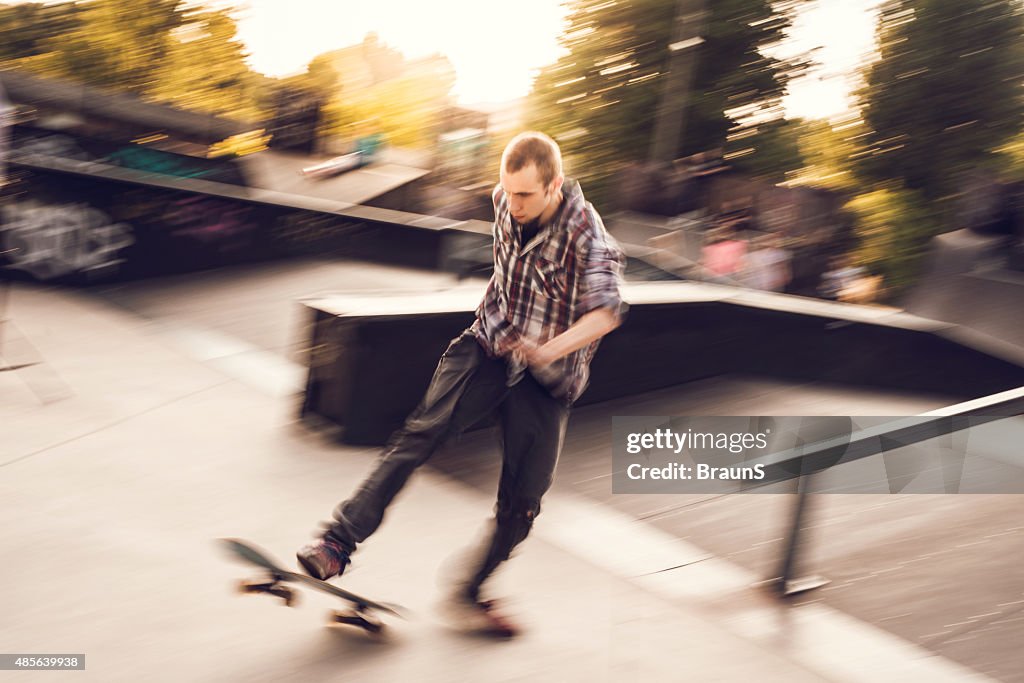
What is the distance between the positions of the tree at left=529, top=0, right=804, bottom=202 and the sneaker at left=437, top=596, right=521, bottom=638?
59.2ft

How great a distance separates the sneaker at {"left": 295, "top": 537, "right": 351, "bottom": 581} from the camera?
2951mm

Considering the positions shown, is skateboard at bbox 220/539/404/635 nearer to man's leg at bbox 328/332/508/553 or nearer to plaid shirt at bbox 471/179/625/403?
man's leg at bbox 328/332/508/553

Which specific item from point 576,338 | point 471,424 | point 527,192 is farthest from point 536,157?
point 471,424

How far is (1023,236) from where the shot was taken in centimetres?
1094

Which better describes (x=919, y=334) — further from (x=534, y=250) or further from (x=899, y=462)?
(x=534, y=250)

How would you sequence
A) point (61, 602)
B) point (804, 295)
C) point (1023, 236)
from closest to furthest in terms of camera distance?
point (61, 602), point (1023, 236), point (804, 295)

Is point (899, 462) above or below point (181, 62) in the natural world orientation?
below

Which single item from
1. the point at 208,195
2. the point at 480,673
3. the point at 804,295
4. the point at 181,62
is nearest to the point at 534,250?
the point at 480,673

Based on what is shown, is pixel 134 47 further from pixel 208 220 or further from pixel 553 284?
pixel 553 284

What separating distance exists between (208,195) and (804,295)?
28.1ft

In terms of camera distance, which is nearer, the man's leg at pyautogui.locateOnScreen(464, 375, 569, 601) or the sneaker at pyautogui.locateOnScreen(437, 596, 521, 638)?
the man's leg at pyautogui.locateOnScreen(464, 375, 569, 601)

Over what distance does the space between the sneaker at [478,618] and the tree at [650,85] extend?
18055 millimetres

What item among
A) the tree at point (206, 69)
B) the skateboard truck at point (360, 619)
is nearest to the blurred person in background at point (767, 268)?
the tree at point (206, 69)

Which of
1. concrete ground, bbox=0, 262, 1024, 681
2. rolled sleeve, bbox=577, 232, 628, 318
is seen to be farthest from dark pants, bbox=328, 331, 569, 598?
concrete ground, bbox=0, 262, 1024, 681
